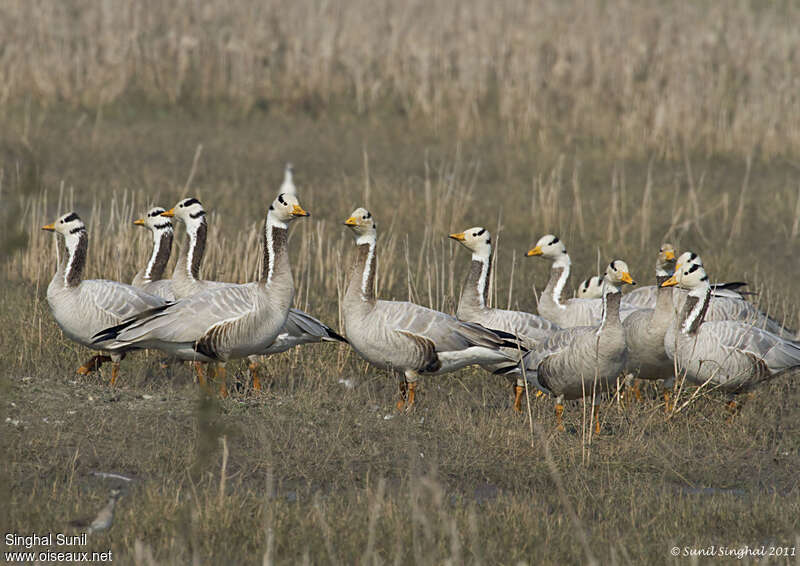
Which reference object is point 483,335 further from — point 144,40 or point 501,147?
point 144,40

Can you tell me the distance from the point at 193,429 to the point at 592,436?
2.83 metres

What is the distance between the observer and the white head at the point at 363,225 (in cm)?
847

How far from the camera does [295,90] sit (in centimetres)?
2008

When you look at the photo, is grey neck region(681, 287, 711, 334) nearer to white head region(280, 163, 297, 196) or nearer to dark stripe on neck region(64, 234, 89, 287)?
dark stripe on neck region(64, 234, 89, 287)

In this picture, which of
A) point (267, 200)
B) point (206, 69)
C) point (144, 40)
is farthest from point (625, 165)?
point (144, 40)

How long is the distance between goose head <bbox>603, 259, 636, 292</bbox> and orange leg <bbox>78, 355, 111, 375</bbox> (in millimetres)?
4043

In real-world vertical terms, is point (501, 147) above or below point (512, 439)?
above

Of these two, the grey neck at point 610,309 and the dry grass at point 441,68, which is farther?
the dry grass at point 441,68

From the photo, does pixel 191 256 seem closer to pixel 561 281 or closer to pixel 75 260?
pixel 75 260

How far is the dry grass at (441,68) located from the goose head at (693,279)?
389 inches

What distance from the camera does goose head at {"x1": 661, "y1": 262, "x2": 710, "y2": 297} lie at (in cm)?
841

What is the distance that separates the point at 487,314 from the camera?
902 centimetres

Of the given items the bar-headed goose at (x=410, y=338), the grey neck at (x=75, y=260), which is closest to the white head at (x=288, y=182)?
the grey neck at (x=75, y=260)

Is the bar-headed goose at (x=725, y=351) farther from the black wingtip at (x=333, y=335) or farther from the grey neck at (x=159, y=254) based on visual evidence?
the grey neck at (x=159, y=254)
